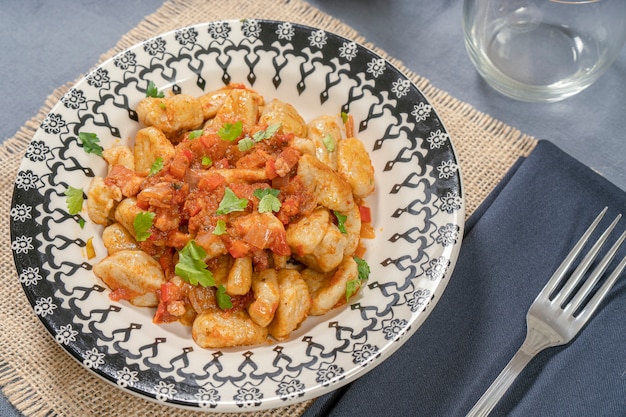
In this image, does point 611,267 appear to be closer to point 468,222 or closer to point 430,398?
point 468,222

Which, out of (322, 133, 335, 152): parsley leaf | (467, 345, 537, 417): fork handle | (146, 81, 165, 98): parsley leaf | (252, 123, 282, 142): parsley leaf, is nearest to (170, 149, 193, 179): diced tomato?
(252, 123, 282, 142): parsley leaf

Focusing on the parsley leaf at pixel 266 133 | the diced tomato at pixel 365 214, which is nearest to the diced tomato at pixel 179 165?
the parsley leaf at pixel 266 133

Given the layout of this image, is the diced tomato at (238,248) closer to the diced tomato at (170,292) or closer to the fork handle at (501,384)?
the diced tomato at (170,292)

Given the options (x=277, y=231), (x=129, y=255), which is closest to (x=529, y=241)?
(x=277, y=231)

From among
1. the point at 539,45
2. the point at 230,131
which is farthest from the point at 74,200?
the point at 539,45

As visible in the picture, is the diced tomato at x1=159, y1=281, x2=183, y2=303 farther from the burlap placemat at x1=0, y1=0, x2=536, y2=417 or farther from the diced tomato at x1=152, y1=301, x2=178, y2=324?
the burlap placemat at x1=0, y1=0, x2=536, y2=417

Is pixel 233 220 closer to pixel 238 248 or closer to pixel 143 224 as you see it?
pixel 238 248
